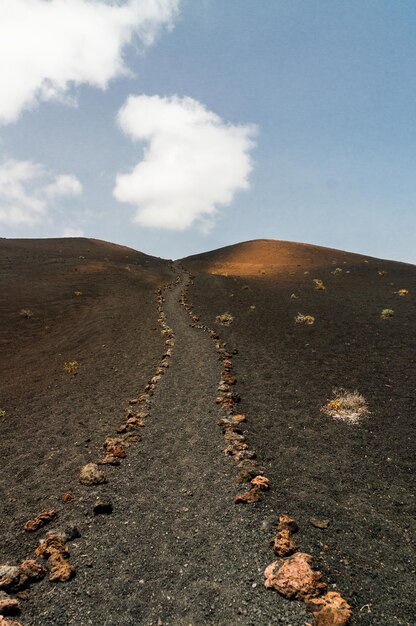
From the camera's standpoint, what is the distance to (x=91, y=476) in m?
9.19

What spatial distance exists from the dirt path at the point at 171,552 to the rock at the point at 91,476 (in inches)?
8.6

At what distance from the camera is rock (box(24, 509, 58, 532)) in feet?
24.8

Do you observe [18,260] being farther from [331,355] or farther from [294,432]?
[294,432]

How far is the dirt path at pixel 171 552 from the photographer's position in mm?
5469

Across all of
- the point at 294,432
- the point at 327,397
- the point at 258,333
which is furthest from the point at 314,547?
the point at 258,333

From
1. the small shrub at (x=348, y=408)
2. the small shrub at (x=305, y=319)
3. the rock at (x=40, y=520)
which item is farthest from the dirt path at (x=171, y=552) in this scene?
the small shrub at (x=305, y=319)

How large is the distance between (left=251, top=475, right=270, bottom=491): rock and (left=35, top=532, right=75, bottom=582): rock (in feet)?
13.3

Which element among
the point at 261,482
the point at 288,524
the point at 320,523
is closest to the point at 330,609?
the point at 288,524

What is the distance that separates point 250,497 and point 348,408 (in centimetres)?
645

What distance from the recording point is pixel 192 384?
635 inches

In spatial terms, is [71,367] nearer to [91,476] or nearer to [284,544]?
[91,476]

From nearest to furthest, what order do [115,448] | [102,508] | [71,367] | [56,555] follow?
[56,555], [102,508], [115,448], [71,367]

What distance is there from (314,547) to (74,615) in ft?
13.4

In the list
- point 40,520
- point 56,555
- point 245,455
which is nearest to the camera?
point 56,555
